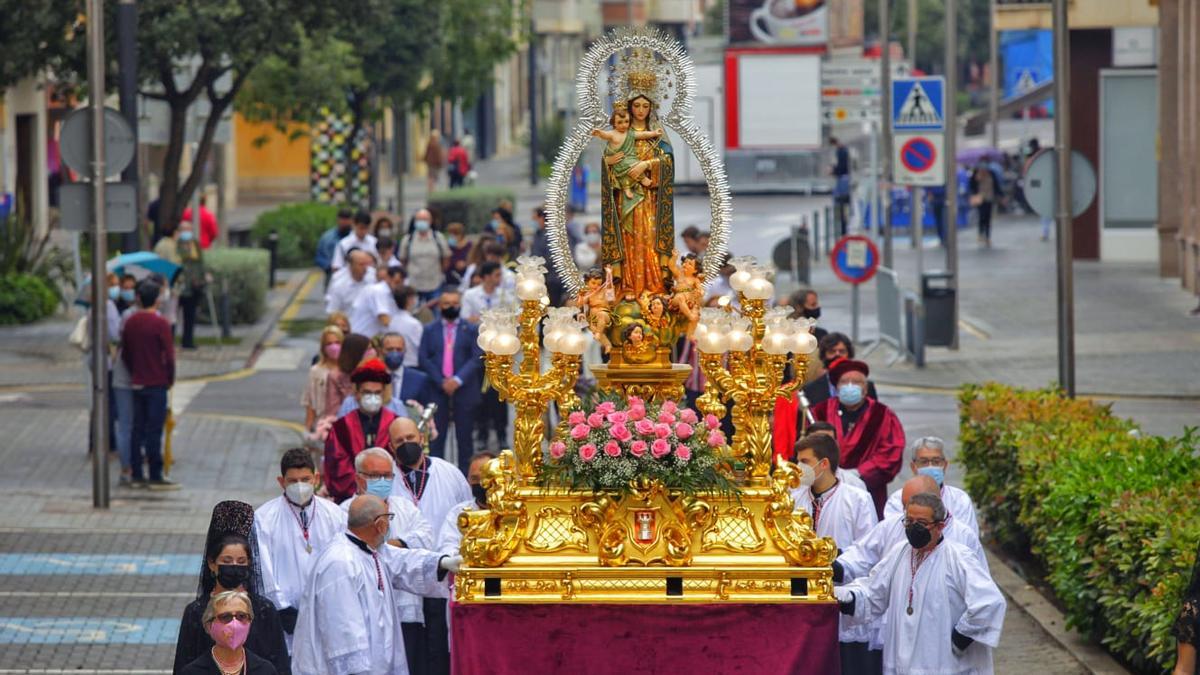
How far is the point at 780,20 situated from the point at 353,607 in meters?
59.0

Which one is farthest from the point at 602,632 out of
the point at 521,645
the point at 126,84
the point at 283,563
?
the point at 126,84

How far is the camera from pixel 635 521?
35.7 feet

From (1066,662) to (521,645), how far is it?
12.4 feet

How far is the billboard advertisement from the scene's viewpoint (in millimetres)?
67688

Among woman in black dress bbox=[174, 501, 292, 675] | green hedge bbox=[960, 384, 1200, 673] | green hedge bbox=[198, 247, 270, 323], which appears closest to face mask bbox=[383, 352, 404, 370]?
green hedge bbox=[960, 384, 1200, 673]

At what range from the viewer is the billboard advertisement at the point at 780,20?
67688 millimetres

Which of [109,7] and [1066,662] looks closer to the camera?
[1066,662]

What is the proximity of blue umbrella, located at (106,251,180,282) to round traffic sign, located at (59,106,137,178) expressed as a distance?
2830mm

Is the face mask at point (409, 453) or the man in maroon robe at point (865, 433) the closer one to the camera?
the face mask at point (409, 453)

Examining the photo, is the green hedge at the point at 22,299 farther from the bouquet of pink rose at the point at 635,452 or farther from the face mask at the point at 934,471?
the bouquet of pink rose at the point at 635,452

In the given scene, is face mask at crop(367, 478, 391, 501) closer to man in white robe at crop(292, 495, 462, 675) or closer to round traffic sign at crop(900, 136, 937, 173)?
man in white robe at crop(292, 495, 462, 675)

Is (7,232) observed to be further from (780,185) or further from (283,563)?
(780,185)

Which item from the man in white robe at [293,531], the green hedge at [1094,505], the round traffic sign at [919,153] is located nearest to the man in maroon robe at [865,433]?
the green hedge at [1094,505]

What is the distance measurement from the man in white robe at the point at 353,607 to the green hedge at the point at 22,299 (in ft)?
68.9
